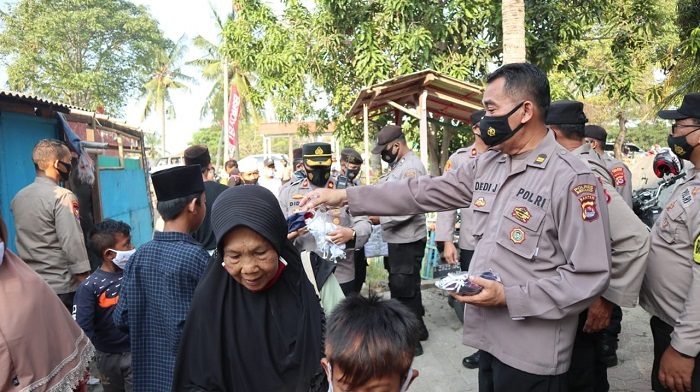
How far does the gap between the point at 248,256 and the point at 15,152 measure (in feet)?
18.0

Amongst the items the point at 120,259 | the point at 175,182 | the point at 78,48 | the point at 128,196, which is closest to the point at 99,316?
the point at 120,259

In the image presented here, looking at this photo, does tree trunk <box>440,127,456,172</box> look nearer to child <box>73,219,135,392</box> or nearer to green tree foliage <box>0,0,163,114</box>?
child <box>73,219,135,392</box>

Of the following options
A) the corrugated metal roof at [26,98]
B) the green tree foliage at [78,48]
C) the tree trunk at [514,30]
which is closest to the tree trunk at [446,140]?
the tree trunk at [514,30]

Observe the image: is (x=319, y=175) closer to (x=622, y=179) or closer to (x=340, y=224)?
(x=340, y=224)

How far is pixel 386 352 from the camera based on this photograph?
5.70 feet

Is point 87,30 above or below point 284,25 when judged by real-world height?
above

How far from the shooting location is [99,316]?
141 inches

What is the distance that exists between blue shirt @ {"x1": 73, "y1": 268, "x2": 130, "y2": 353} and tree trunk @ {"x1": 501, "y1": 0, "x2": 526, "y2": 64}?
5.59 metres

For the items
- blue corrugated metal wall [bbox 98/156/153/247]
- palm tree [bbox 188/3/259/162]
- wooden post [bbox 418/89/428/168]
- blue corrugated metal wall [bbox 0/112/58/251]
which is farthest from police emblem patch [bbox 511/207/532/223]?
palm tree [bbox 188/3/259/162]

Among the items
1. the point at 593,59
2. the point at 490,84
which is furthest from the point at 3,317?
the point at 593,59

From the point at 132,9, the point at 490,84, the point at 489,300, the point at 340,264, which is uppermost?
the point at 132,9

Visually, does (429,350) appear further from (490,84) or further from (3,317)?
(3,317)

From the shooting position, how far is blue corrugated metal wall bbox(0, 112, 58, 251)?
590 cm

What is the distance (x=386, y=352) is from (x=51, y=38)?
25.8m
